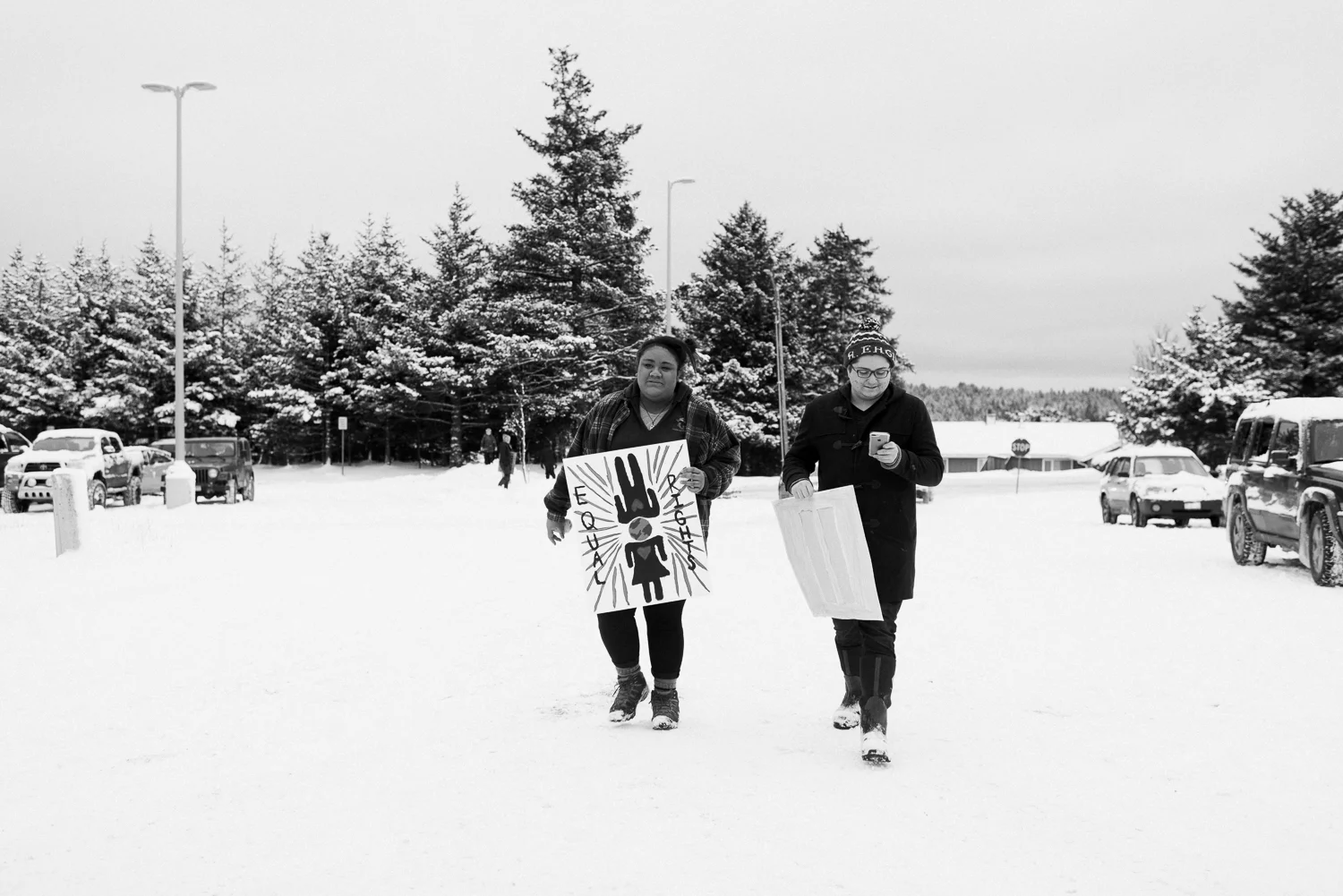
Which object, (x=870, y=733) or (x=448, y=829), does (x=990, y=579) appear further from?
(x=448, y=829)

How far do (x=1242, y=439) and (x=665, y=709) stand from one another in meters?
11.5

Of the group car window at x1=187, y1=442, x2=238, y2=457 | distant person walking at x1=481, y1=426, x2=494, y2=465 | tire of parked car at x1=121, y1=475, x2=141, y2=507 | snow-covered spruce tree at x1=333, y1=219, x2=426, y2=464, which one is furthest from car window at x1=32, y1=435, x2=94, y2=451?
snow-covered spruce tree at x1=333, y1=219, x2=426, y2=464

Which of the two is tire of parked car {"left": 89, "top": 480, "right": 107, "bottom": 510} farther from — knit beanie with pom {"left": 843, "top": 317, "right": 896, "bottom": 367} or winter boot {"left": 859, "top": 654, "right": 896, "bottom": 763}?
winter boot {"left": 859, "top": 654, "right": 896, "bottom": 763}

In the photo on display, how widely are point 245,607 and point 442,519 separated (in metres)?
13.6

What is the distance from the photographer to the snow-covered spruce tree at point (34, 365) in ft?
195

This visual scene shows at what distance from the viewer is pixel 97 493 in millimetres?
27219

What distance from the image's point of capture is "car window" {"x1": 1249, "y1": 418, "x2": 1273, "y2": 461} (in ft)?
45.9

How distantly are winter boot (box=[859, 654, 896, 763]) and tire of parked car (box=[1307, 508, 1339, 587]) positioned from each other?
8239 mm

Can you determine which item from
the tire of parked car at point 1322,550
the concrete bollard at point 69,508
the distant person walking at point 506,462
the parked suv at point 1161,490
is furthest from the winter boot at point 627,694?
the distant person walking at point 506,462

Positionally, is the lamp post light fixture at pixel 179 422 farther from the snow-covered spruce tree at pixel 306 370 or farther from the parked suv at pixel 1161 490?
the snow-covered spruce tree at pixel 306 370

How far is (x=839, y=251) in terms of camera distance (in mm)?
67312

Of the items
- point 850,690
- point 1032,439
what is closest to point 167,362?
point 850,690

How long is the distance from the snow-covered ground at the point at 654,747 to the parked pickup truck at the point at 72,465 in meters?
16.2

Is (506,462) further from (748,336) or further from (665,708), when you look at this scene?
(665,708)
